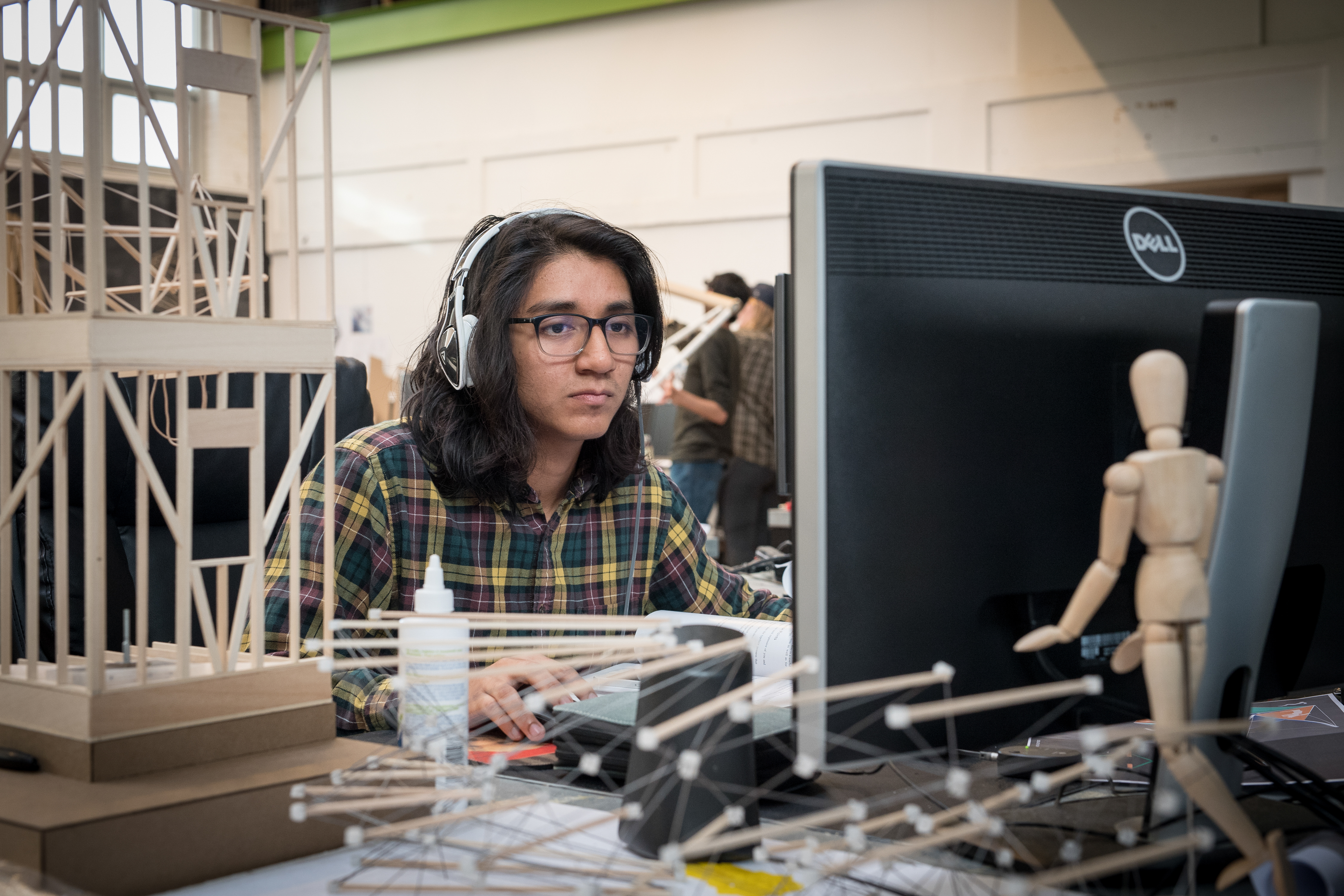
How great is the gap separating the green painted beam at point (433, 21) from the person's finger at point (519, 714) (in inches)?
218

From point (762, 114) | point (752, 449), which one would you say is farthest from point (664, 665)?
point (762, 114)

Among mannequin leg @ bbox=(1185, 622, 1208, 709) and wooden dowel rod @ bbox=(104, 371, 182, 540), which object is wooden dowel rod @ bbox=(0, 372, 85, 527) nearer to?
wooden dowel rod @ bbox=(104, 371, 182, 540)

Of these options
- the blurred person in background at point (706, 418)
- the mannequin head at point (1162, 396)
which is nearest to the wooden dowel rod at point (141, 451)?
the mannequin head at point (1162, 396)

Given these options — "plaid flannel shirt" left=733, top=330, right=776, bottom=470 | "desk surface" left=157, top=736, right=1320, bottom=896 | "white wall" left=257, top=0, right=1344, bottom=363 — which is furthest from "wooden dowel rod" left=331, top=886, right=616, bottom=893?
"plaid flannel shirt" left=733, top=330, right=776, bottom=470

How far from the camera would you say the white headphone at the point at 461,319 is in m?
1.31

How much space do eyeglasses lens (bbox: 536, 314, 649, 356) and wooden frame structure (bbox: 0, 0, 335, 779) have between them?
53 centimetres

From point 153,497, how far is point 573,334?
0.61 m

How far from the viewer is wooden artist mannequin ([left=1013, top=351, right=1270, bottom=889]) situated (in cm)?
57

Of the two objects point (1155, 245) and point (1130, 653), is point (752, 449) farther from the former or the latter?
point (1130, 653)

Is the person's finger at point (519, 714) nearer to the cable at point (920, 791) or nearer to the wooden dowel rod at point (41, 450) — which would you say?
the cable at point (920, 791)

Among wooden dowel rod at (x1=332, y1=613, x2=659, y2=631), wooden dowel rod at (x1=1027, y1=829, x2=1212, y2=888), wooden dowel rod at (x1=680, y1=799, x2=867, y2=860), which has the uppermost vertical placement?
wooden dowel rod at (x1=332, y1=613, x2=659, y2=631)

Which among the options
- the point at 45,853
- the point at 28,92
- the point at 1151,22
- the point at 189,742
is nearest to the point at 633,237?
the point at 28,92

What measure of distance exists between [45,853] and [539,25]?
627 cm

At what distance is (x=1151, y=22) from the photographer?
480 cm
